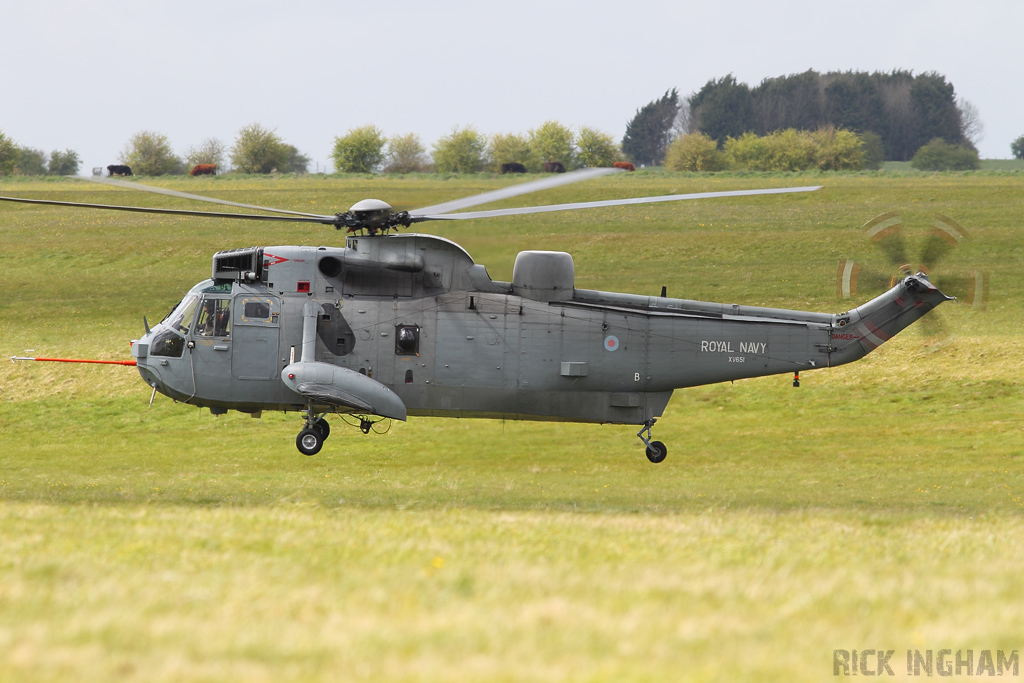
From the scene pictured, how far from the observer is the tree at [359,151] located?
10250 centimetres

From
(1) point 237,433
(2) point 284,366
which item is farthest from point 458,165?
(2) point 284,366

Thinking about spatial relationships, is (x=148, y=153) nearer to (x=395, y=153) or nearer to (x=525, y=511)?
(x=395, y=153)

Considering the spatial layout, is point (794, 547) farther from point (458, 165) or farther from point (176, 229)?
point (458, 165)

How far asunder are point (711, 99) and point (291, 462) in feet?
506

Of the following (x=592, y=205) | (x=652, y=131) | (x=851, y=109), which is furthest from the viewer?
(x=652, y=131)

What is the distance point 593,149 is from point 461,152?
55.5ft

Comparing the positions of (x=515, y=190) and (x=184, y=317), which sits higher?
(x=515, y=190)

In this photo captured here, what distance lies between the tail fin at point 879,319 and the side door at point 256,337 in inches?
385

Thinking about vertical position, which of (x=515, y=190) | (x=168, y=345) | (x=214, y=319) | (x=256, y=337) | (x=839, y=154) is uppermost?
(x=839, y=154)

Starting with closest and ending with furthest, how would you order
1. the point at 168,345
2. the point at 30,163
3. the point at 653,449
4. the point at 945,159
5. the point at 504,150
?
1. the point at 168,345
2. the point at 653,449
3. the point at 504,150
4. the point at 30,163
5. the point at 945,159

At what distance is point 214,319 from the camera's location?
16688mm

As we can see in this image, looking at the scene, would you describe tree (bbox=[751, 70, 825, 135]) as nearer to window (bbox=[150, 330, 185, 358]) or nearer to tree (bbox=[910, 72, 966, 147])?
tree (bbox=[910, 72, 966, 147])

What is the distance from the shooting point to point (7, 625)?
608 centimetres

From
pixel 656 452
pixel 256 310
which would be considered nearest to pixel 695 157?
pixel 656 452
